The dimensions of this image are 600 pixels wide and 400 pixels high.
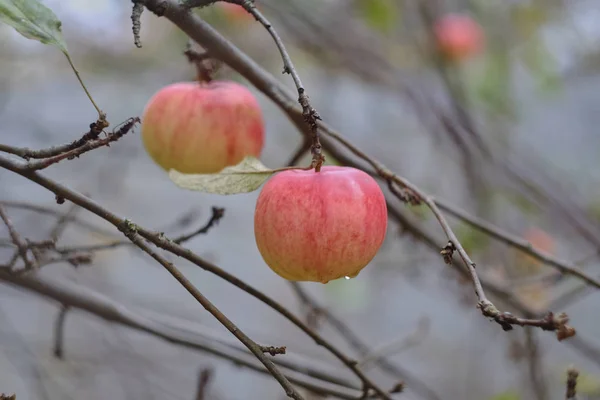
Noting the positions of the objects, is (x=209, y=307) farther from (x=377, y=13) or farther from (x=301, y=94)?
(x=377, y=13)

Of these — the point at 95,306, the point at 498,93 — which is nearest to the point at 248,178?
the point at 95,306

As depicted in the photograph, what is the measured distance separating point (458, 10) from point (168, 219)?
144cm

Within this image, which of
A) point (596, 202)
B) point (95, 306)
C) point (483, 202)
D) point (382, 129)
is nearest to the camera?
point (95, 306)

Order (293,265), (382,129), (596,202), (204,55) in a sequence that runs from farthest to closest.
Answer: (382,129) < (596,202) < (204,55) < (293,265)

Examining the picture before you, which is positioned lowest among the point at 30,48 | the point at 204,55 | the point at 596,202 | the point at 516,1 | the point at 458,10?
the point at 204,55

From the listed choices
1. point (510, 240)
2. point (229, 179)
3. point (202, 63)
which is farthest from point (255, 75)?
point (510, 240)

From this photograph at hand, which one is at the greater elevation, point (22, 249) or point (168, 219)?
point (168, 219)

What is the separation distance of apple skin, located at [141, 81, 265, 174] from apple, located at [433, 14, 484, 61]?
1.49 meters

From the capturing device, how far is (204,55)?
23.1 inches

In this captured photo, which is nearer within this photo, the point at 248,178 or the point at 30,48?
the point at 248,178

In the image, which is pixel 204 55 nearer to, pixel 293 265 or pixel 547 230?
pixel 293 265

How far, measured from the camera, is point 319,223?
44cm

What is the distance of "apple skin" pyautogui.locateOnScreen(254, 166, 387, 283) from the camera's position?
1.43 ft

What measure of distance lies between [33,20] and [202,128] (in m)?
0.17
